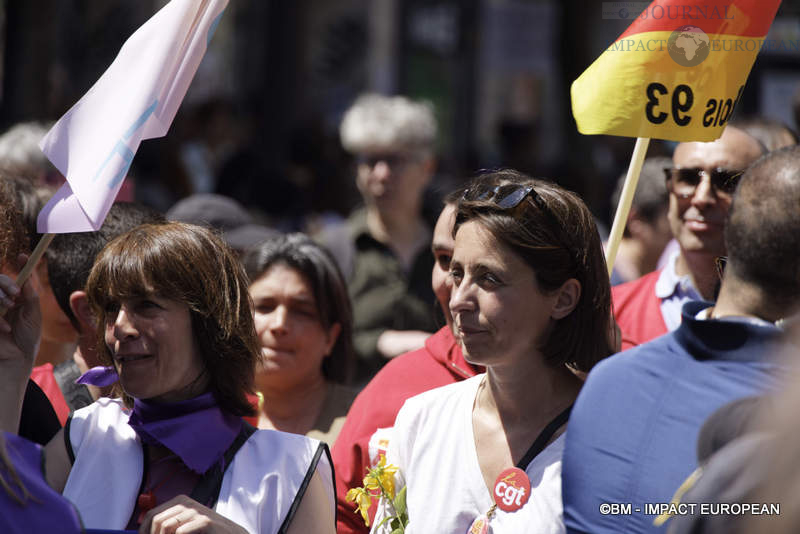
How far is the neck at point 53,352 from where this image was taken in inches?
153

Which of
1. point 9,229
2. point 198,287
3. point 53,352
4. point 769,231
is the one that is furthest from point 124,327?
point 769,231

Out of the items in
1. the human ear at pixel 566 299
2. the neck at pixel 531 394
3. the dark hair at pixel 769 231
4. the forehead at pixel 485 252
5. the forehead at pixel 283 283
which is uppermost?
the dark hair at pixel 769 231

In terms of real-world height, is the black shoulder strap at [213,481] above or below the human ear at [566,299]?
below

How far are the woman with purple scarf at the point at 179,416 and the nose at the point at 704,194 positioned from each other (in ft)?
5.95

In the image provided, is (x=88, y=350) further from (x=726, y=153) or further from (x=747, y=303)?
(x=726, y=153)

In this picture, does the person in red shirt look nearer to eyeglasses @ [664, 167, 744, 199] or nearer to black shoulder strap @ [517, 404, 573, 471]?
black shoulder strap @ [517, 404, 573, 471]

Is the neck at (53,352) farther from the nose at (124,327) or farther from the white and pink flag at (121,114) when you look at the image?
the nose at (124,327)

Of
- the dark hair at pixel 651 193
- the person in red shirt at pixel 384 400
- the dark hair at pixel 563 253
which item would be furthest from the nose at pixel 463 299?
the dark hair at pixel 651 193

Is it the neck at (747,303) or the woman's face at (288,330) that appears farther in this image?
the woman's face at (288,330)

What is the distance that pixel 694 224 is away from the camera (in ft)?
13.0

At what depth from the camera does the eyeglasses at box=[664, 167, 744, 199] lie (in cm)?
399

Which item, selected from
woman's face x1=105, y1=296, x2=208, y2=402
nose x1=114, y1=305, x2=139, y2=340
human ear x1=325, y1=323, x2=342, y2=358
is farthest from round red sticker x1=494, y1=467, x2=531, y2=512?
human ear x1=325, y1=323, x2=342, y2=358

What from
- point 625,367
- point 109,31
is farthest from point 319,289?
point 109,31

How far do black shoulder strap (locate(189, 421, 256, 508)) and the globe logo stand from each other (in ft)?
5.51
